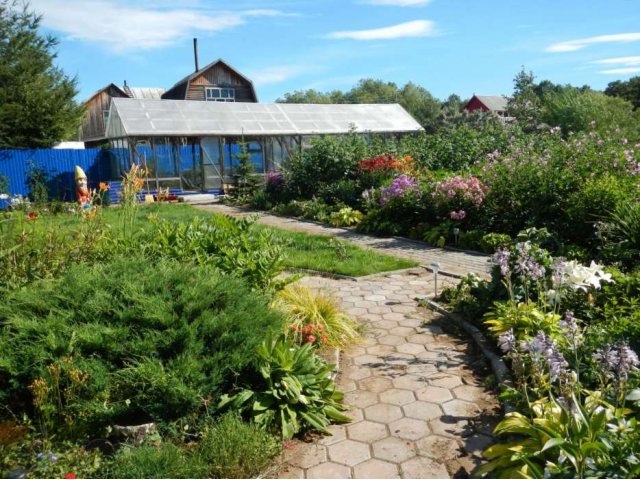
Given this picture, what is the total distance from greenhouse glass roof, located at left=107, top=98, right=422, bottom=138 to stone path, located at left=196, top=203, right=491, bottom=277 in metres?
7.10

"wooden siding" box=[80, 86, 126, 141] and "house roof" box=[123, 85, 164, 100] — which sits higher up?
"house roof" box=[123, 85, 164, 100]

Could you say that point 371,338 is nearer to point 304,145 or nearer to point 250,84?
point 304,145

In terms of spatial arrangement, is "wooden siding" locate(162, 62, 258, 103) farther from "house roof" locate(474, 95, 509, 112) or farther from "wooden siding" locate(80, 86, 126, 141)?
"house roof" locate(474, 95, 509, 112)

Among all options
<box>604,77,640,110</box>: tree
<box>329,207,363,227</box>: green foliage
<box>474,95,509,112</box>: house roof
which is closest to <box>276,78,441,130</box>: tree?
<box>474,95,509,112</box>: house roof

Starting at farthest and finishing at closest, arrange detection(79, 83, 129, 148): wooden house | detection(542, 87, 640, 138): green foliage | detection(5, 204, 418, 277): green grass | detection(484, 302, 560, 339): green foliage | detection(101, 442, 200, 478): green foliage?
detection(79, 83, 129, 148): wooden house → detection(542, 87, 640, 138): green foliage → detection(5, 204, 418, 277): green grass → detection(484, 302, 560, 339): green foliage → detection(101, 442, 200, 478): green foliage

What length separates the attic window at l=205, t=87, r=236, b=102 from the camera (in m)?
37.6

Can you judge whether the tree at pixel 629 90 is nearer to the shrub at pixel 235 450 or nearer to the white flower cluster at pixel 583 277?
the white flower cluster at pixel 583 277

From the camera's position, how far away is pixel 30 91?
22.4m

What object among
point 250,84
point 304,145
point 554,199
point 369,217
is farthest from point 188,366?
point 250,84

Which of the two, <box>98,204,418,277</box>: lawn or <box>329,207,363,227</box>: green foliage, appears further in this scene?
<box>329,207,363,227</box>: green foliage

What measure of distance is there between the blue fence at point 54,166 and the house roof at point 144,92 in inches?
1001

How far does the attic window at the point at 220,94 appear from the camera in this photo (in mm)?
37594

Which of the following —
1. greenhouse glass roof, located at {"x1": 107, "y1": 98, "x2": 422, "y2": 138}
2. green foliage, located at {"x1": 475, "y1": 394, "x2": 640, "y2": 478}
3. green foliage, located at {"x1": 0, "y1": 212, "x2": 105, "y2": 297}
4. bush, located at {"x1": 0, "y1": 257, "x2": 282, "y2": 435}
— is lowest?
green foliage, located at {"x1": 475, "y1": 394, "x2": 640, "y2": 478}

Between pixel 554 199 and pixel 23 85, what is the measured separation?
21.9 metres
